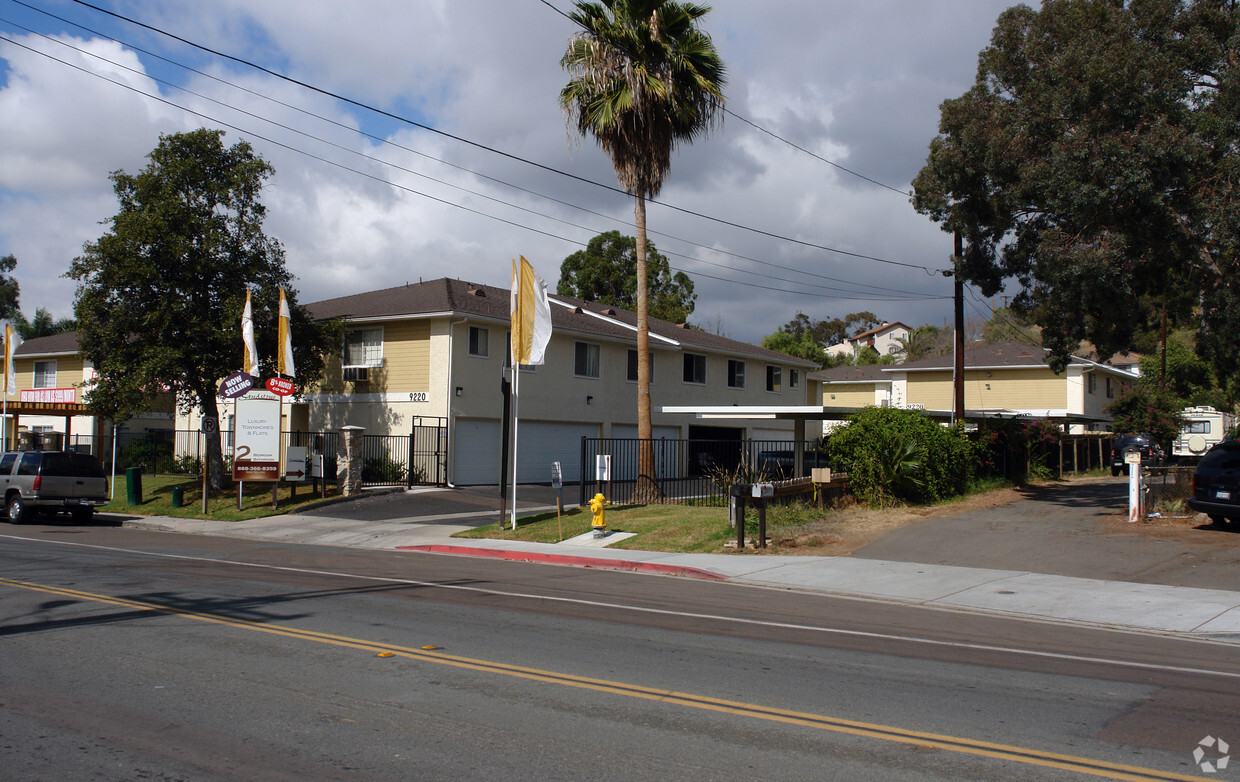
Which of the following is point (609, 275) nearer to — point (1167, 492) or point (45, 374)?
point (45, 374)

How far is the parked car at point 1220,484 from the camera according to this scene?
1612cm

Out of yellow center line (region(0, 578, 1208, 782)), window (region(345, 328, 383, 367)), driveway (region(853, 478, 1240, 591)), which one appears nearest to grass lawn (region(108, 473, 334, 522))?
window (region(345, 328, 383, 367))

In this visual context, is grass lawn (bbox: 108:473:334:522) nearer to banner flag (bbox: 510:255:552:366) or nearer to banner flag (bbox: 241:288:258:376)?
banner flag (bbox: 241:288:258:376)

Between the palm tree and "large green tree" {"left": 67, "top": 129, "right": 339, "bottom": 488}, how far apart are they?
35.1ft

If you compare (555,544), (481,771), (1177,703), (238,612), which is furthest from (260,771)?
(555,544)

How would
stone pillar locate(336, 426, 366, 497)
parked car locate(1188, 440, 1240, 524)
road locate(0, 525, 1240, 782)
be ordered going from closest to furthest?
road locate(0, 525, 1240, 782)
parked car locate(1188, 440, 1240, 524)
stone pillar locate(336, 426, 366, 497)

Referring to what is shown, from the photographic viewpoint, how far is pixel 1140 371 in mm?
58281

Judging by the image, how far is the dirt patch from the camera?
1666 centimetres

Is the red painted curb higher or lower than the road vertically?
lower

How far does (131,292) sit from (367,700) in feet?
75.1

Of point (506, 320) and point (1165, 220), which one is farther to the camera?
point (506, 320)

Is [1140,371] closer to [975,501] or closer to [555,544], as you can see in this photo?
[975,501]

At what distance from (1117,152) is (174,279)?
2349 centimetres

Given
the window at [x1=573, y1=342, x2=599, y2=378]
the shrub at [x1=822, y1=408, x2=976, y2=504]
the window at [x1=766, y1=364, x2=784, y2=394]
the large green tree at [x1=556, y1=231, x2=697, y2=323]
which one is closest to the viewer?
the shrub at [x1=822, y1=408, x2=976, y2=504]
